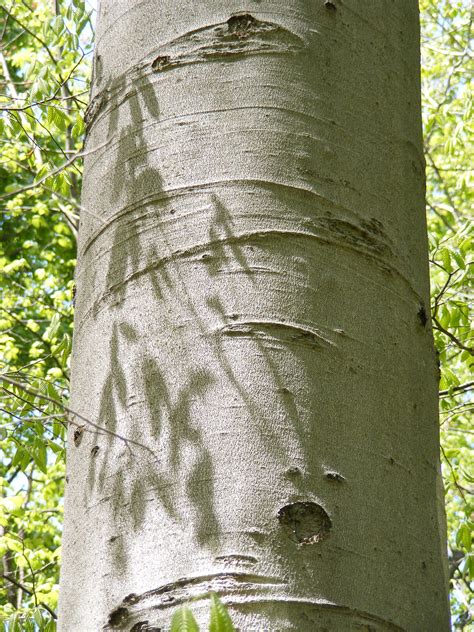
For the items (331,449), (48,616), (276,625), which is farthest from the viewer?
(48,616)

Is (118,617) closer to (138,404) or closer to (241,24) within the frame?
(138,404)

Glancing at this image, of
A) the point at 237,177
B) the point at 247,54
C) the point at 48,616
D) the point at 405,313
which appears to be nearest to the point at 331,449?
the point at 405,313

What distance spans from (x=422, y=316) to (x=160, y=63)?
59cm

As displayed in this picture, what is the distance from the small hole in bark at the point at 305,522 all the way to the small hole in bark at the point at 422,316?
0.39m

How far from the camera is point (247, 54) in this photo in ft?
4.09

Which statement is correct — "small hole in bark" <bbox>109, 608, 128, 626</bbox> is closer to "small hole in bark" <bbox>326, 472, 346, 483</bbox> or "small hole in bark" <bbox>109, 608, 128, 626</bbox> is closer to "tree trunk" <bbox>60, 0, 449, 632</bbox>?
"tree trunk" <bbox>60, 0, 449, 632</bbox>

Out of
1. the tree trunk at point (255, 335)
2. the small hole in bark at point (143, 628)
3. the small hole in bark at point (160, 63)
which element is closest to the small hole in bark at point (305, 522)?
the tree trunk at point (255, 335)

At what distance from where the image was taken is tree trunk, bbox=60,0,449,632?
3.18 feet

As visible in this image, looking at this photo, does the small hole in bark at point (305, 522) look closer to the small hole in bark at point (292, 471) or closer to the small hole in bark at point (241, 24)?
the small hole in bark at point (292, 471)

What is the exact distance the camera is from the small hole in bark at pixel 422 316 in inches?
48.8

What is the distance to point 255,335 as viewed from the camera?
1.06 meters

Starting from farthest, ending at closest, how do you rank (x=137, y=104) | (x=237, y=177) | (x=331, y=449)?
(x=137, y=104), (x=237, y=177), (x=331, y=449)

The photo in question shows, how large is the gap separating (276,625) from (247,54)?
0.83 m

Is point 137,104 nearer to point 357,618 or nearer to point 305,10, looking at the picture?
point 305,10
